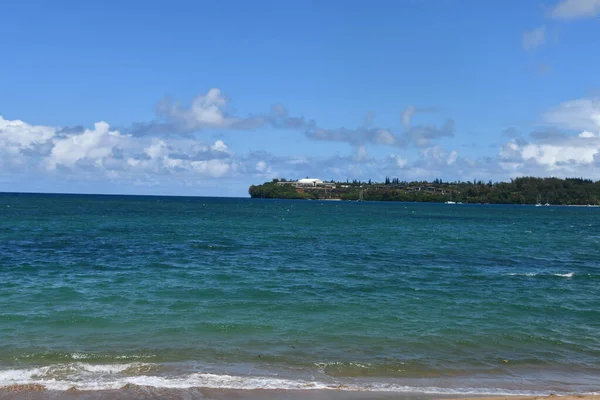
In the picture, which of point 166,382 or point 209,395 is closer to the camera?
point 209,395

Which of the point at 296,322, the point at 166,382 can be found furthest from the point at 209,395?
the point at 296,322

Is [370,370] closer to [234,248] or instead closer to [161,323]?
[161,323]

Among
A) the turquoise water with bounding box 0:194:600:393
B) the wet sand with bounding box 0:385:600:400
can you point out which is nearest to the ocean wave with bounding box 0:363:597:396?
the turquoise water with bounding box 0:194:600:393

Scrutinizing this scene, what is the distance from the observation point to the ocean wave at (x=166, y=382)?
13.5 metres

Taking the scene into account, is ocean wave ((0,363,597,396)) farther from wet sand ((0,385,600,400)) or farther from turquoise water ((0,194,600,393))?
wet sand ((0,385,600,400))

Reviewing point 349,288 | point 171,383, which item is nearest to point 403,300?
point 349,288

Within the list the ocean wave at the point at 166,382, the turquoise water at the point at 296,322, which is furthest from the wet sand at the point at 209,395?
the turquoise water at the point at 296,322

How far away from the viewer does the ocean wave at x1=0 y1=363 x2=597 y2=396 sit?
13.5 metres

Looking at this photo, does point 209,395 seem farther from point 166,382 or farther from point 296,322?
point 296,322

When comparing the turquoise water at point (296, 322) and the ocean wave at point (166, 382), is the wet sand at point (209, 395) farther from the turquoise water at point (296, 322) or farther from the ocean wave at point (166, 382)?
the turquoise water at point (296, 322)

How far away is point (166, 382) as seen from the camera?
13938mm

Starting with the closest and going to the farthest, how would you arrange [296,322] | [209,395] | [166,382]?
[209,395], [166,382], [296,322]

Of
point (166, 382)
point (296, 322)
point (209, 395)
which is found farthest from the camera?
point (296, 322)

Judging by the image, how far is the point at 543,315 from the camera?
22625 millimetres
